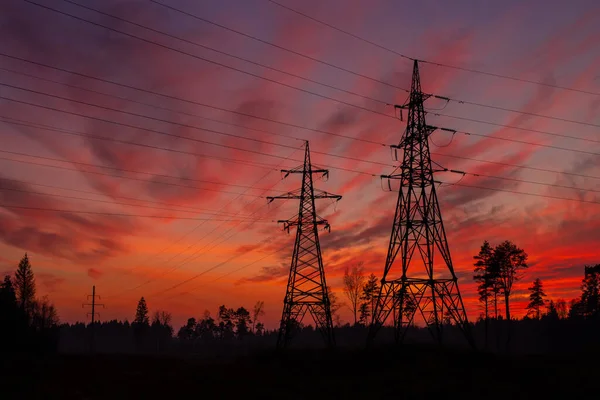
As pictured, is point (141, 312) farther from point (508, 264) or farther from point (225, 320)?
point (508, 264)

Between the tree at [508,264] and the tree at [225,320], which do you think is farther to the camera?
the tree at [225,320]

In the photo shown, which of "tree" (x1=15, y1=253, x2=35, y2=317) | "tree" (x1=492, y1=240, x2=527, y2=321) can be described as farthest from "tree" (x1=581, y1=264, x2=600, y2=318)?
"tree" (x1=15, y1=253, x2=35, y2=317)

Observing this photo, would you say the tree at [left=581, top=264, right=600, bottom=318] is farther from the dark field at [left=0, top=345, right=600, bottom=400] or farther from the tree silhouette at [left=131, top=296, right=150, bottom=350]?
the tree silhouette at [left=131, top=296, right=150, bottom=350]

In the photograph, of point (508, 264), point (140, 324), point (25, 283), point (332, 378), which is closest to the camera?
point (332, 378)

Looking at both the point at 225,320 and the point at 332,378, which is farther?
the point at 225,320

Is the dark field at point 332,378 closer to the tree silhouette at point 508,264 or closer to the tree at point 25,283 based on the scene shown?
the tree silhouette at point 508,264

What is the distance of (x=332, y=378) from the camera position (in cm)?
3522

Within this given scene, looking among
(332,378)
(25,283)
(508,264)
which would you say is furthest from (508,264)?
(25,283)

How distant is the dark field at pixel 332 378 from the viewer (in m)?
30.4

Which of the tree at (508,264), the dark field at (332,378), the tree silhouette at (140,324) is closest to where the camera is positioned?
the dark field at (332,378)

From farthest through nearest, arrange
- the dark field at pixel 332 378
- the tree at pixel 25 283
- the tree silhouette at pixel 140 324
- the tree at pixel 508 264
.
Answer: the tree silhouette at pixel 140 324 → the tree at pixel 25 283 → the tree at pixel 508 264 → the dark field at pixel 332 378

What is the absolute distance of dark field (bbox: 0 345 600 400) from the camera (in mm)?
30391

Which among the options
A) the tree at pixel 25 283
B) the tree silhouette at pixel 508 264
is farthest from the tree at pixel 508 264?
the tree at pixel 25 283

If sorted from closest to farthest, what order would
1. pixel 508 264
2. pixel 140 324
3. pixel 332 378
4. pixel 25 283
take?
pixel 332 378 < pixel 508 264 < pixel 25 283 < pixel 140 324
